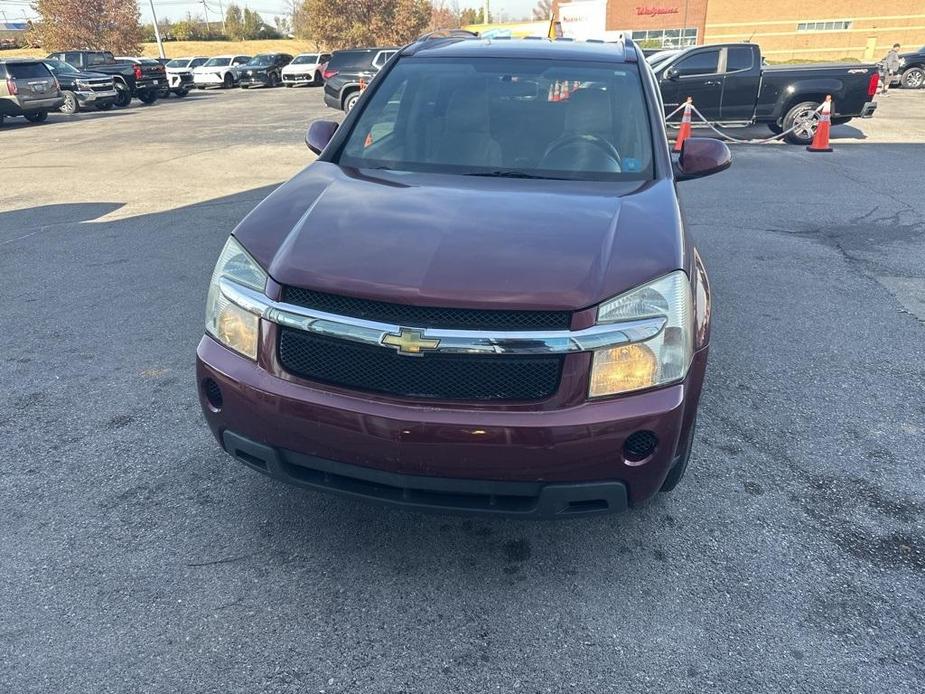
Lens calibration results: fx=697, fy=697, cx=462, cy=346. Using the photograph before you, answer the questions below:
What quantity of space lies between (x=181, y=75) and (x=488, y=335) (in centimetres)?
3484

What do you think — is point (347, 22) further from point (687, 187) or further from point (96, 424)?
point (96, 424)

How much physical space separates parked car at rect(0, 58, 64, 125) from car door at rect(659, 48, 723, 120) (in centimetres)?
1567

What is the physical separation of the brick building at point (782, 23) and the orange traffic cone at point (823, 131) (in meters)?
33.3

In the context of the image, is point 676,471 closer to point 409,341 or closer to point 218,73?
point 409,341

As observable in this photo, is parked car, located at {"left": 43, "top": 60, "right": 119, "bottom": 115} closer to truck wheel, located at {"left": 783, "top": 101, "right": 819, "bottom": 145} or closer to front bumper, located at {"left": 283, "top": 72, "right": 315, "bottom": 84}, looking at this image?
front bumper, located at {"left": 283, "top": 72, "right": 315, "bottom": 84}

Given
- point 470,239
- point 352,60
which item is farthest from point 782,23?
point 470,239

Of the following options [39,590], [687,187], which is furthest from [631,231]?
[687,187]

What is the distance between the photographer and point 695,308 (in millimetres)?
2496

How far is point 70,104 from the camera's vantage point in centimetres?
2164

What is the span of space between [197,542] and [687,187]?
27.7 feet

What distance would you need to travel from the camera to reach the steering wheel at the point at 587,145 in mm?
3361

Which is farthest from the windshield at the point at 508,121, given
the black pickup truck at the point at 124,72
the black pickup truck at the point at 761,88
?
the black pickup truck at the point at 124,72

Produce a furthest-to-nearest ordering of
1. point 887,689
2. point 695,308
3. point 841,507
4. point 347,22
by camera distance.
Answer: point 347,22 < point 841,507 < point 695,308 < point 887,689

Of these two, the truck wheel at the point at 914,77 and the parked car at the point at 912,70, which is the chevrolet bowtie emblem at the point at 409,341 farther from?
the truck wheel at the point at 914,77
